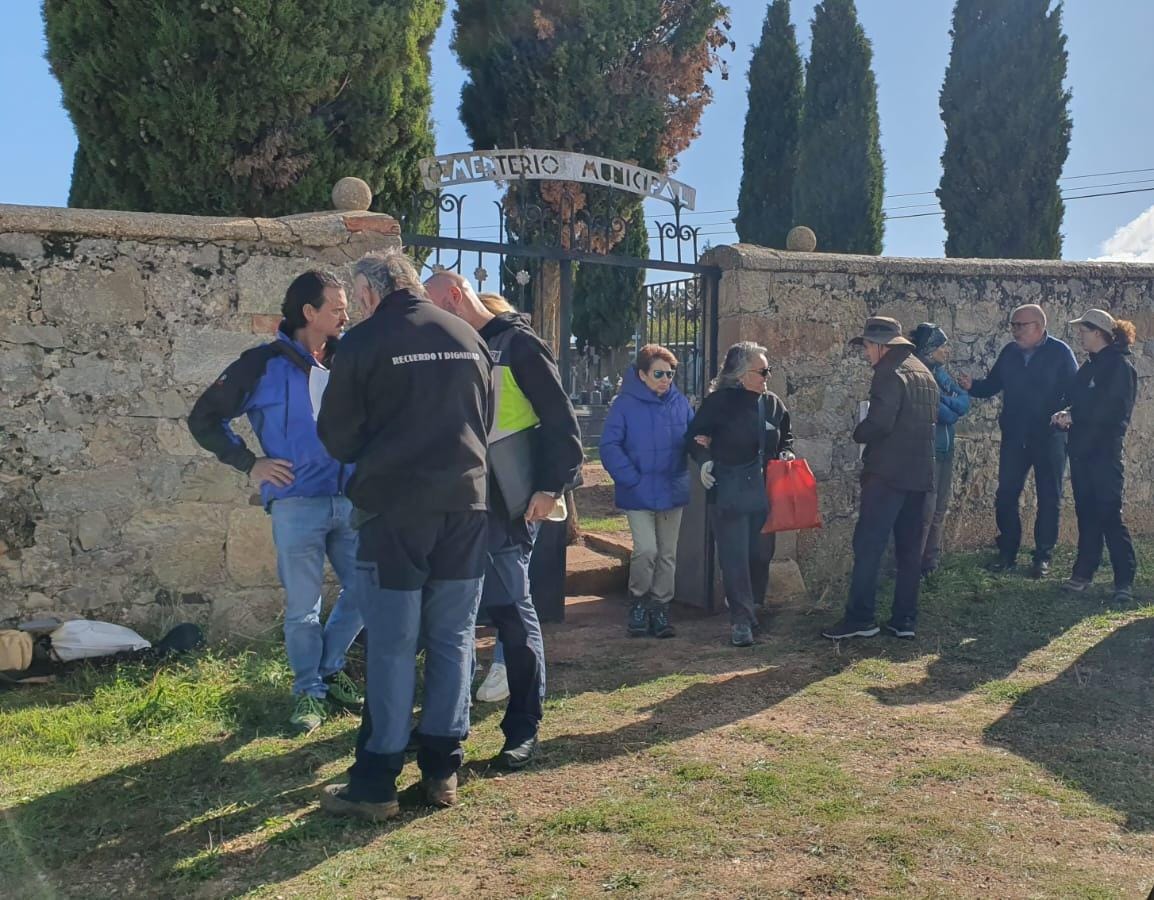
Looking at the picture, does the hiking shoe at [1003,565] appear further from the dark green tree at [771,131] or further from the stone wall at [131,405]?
the dark green tree at [771,131]

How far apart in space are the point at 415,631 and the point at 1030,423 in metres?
4.75

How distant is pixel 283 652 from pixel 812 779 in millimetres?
2652

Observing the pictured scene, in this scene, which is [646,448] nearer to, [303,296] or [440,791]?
[303,296]

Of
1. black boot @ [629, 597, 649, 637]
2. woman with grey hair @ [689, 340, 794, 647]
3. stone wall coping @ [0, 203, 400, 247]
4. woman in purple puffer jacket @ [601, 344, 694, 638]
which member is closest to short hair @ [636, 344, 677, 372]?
woman in purple puffer jacket @ [601, 344, 694, 638]

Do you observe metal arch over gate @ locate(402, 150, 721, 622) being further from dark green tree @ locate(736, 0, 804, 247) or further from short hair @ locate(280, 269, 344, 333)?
dark green tree @ locate(736, 0, 804, 247)

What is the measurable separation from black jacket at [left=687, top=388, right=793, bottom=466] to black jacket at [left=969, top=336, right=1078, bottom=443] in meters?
1.99

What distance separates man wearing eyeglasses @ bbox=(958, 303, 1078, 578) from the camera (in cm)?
607

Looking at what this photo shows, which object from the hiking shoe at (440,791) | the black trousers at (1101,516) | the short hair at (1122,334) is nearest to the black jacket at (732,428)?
the black trousers at (1101,516)

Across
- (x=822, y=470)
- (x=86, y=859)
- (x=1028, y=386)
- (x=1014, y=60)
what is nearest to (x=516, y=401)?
(x=86, y=859)

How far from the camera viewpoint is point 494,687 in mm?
4207

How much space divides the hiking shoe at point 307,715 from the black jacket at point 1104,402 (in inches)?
183

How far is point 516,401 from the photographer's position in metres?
3.40

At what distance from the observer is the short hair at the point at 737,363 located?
16.4 feet

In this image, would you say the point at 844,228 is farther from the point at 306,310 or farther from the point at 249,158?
the point at 306,310
